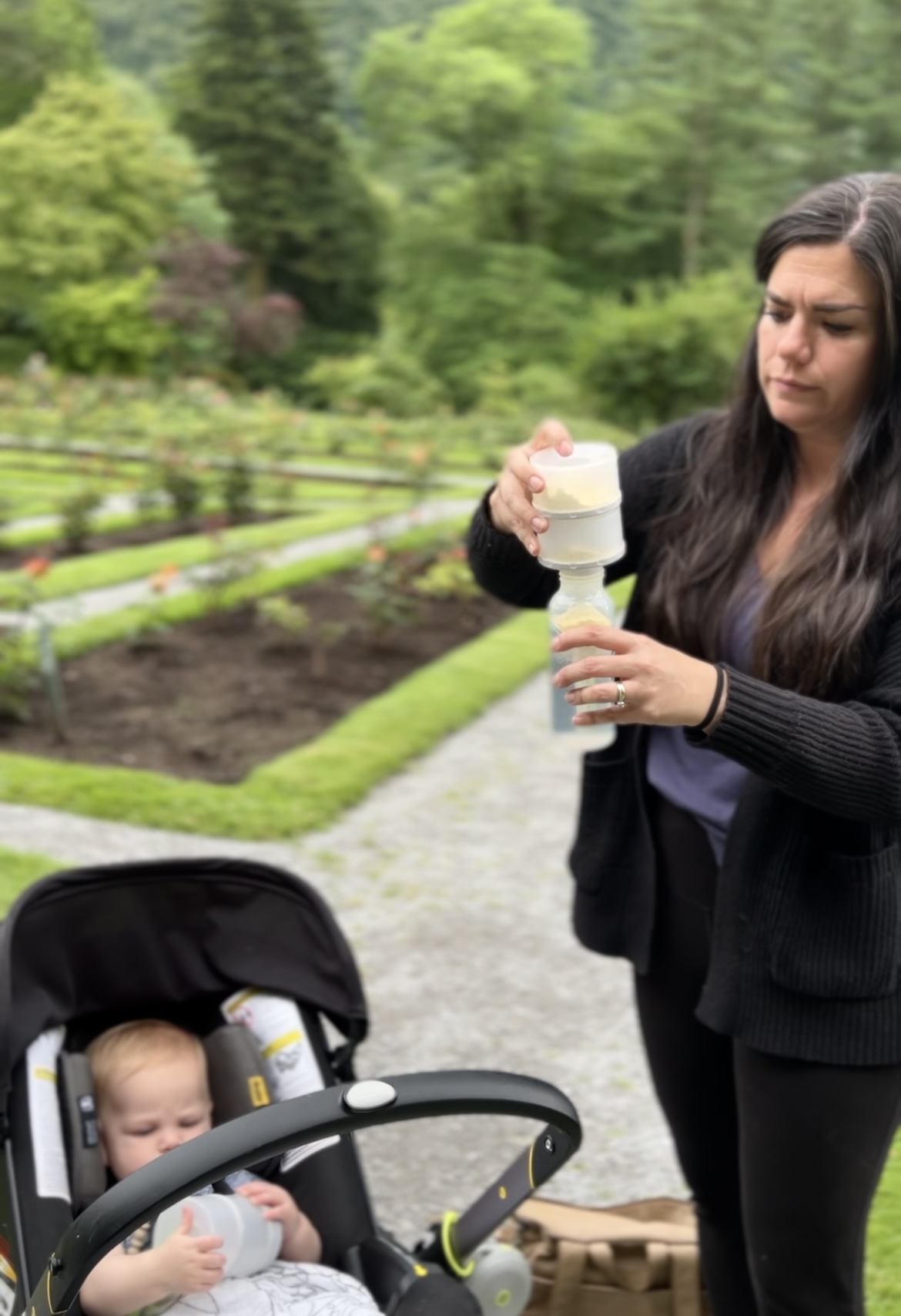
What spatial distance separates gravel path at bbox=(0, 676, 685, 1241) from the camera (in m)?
2.83

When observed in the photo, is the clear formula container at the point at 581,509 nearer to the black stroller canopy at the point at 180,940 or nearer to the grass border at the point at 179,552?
the black stroller canopy at the point at 180,940

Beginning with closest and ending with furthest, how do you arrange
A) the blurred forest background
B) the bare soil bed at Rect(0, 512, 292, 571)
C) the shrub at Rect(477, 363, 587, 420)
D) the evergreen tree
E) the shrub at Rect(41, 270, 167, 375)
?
the bare soil bed at Rect(0, 512, 292, 571), the shrub at Rect(477, 363, 587, 420), the shrub at Rect(41, 270, 167, 375), the blurred forest background, the evergreen tree

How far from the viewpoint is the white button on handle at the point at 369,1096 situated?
1.23 meters

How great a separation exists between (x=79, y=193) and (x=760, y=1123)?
100ft

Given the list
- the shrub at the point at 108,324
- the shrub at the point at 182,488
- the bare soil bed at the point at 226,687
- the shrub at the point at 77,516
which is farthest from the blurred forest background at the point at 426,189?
the bare soil bed at the point at 226,687

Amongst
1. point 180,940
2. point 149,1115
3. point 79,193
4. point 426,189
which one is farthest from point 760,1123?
point 426,189

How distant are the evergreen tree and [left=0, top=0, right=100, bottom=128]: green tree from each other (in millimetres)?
4114

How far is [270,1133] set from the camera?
1.20 meters

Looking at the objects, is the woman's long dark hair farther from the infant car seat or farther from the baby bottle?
the infant car seat

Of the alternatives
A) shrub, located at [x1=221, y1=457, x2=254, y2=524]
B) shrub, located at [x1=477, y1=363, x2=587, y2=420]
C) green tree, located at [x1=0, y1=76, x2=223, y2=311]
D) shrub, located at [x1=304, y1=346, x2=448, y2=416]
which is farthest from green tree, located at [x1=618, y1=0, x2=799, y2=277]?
shrub, located at [x1=221, y1=457, x2=254, y2=524]

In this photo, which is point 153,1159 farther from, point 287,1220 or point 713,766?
point 713,766

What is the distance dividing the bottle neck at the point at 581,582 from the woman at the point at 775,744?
0.07 meters

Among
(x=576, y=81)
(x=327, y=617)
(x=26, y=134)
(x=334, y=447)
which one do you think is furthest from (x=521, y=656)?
(x=576, y=81)

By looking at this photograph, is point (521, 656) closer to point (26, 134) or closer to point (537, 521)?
point (537, 521)
